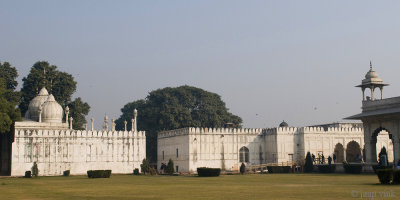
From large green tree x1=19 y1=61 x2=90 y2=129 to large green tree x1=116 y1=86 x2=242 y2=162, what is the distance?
559 inches

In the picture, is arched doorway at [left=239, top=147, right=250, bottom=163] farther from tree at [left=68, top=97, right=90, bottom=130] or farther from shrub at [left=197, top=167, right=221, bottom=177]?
shrub at [left=197, top=167, right=221, bottom=177]

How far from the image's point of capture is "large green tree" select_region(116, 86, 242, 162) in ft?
241

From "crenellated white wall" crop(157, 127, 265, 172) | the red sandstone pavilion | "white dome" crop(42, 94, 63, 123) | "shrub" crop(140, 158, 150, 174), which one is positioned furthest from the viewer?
"crenellated white wall" crop(157, 127, 265, 172)

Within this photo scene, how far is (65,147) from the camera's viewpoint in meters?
48.5

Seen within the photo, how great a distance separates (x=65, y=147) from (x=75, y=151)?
101 centimetres

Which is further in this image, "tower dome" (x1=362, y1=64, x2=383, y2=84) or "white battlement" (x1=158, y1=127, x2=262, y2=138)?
"white battlement" (x1=158, y1=127, x2=262, y2=138)

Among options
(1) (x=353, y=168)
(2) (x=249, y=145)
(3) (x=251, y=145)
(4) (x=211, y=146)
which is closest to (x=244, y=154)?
(2) (x=249, y=145)

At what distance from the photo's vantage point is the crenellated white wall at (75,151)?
154 ft

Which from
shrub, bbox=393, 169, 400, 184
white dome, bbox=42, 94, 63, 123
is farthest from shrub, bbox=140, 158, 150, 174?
shrub, bbox=393, 169, 400, 184

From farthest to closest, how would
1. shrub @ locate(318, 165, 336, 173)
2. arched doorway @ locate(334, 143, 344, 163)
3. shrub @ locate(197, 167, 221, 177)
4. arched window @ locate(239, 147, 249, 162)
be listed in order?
arched doorway @ locate(334, 143, 344, 163), arched window @ locate(239, 147, 249, 162), shrub @ locate(318, 165, 336, 173), shrub @ locate(197, 167, 221, 177)

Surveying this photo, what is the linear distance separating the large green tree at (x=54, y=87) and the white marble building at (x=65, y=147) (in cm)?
724

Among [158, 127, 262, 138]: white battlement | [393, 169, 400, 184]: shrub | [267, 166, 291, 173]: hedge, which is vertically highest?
[158, 127, 262, 138]: white battlement

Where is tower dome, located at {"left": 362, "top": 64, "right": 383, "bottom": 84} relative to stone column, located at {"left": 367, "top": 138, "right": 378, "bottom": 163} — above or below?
above

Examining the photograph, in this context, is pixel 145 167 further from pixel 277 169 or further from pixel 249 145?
pixel 249 145
